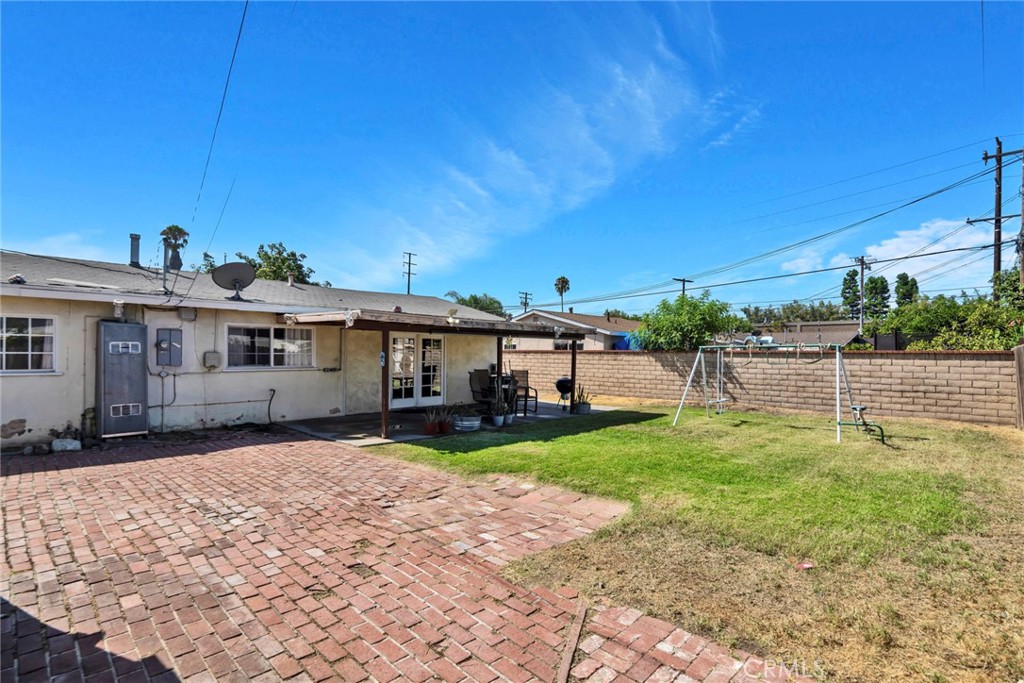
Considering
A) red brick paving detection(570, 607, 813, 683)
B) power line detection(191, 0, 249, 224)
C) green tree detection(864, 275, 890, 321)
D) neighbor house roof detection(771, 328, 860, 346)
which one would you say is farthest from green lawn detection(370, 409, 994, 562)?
green tree detection(864, 275, 890, 321)

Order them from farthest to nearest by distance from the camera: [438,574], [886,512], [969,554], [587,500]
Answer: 1. [587,500]
2. [886,512]
3. [969,554]
4. [438,574]

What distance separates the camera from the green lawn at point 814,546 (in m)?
2.59

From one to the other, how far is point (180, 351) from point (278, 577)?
23.9 ft

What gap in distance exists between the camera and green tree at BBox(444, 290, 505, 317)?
50.5 metres

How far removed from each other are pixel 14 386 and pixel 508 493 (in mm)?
8110

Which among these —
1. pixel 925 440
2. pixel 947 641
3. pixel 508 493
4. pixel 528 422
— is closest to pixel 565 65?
pixel 528 422

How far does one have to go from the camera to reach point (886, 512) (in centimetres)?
462

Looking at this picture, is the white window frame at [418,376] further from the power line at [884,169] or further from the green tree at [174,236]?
the power line at [884,169]

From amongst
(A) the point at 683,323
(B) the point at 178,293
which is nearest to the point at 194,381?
(B) the point at 178,293

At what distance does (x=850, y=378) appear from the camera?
11430 mm

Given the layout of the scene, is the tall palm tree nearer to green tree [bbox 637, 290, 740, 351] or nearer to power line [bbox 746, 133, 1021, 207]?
power line [bbox 746, 133, 1021, 207]

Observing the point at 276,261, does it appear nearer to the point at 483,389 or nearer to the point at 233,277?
the point at 233,277

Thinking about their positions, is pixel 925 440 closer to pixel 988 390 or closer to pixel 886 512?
pixel 988 390

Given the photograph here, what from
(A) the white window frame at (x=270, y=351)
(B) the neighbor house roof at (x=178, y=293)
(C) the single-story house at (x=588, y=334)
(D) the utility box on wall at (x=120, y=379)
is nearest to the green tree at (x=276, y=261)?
(C) the single-story house at (x=588, y=334)
